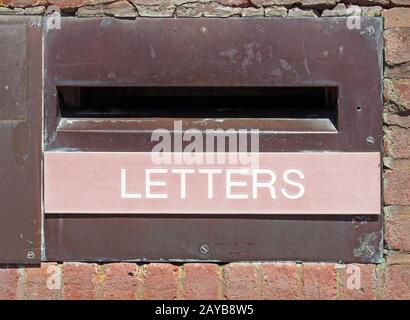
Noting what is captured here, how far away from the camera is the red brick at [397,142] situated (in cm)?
240

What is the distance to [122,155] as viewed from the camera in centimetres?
239

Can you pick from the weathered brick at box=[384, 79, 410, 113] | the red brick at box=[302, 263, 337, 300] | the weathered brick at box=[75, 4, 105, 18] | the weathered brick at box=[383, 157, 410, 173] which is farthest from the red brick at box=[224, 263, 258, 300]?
the weathered brick at box=[75, 4, 105, 18]

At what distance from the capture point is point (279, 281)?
7.91 ft

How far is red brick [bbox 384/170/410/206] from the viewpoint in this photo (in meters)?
2.40

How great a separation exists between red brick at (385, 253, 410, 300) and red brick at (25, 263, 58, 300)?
43.3 inches

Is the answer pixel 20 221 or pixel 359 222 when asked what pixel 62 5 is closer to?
pixel 20 221

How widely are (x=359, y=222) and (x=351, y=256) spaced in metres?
0.12

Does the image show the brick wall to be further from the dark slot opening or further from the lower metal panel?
the dark slot opening

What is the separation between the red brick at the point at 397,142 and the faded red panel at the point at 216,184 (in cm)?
6

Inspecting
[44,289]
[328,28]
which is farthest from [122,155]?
[328,28]

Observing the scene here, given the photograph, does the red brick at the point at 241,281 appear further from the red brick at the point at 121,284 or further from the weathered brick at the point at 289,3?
the weathered brick at the point at 289,3

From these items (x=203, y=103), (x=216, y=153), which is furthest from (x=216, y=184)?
(x=203, y=103)

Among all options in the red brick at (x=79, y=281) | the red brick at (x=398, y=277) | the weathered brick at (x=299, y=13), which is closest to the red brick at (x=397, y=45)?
the weathered brick at (x=299, y=13)

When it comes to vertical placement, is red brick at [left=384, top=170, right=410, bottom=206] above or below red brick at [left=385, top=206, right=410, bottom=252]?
above
